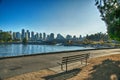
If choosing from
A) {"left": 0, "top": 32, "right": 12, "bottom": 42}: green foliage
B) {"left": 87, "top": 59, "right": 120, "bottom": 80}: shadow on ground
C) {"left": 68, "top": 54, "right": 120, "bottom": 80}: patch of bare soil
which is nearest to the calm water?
{"left": 68, "top": 54, "right": 120, "bottom": 80}: patch of bare soil

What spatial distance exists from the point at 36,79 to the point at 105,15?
644 inches

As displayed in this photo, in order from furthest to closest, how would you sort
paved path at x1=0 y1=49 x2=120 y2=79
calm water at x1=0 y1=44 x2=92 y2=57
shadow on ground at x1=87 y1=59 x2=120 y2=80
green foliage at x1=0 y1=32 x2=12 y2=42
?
green foliage at x1=0 y1=32 x2=12 y2=42, calm water at x1=0 y1=44 x2=92 y2=57, paved path at x1=0 y1=49 x2=120 y2=79, shadow on ground at x1=87 y1=59 x2=120 y2=80

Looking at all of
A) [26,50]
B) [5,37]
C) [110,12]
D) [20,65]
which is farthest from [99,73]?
[5,37]

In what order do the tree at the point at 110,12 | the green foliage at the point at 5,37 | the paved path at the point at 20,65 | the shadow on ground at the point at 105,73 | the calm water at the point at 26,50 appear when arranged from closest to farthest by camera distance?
the shadow on ground at the point at 105,73 < the paved path at the point at 20,65 < the tree at the point at 110,12 < the calm water at the point at 26,50 < the green foliage at the point at 5,37

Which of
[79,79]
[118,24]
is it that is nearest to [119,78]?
[79,79]

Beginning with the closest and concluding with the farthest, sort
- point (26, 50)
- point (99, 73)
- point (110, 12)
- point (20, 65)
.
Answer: point (99, 73) → point (20, 65) → point (110, 12) → point (26, 50)

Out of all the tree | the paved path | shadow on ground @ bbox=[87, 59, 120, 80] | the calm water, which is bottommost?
the calm water

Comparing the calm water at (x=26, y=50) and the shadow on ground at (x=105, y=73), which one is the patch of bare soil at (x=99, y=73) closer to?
the shadow on ground at (x=105, y=73)

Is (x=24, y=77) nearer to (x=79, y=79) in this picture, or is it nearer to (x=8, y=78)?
(x=8, y=78)

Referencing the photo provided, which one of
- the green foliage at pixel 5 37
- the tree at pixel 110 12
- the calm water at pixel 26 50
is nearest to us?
the tree at pixel 110 12

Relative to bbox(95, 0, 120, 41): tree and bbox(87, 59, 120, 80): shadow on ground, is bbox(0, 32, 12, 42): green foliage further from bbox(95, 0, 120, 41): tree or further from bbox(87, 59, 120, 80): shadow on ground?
bbox(87, 59, 120, 80): shadow on ground

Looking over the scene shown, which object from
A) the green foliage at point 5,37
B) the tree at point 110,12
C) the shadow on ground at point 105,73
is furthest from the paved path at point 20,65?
the green foliage at point 5,37

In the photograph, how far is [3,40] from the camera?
134 m

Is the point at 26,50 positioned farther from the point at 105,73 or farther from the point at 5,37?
the point at 5,37
